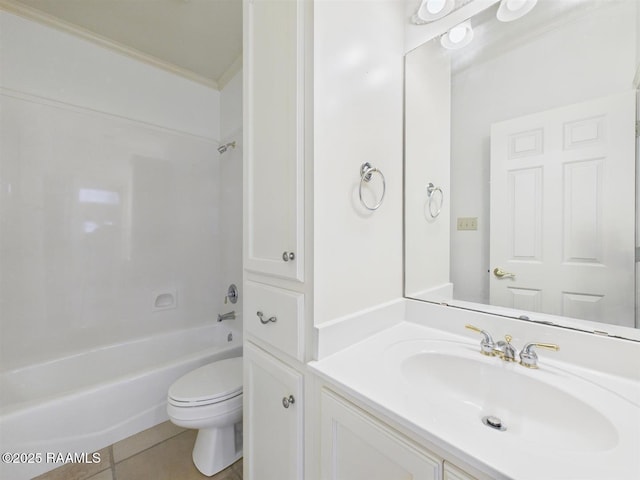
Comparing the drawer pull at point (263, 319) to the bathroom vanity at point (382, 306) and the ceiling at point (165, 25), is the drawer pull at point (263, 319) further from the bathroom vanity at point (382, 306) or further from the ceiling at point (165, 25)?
the ceiling at point (165, 25)

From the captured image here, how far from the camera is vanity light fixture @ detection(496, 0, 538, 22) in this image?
0.90m

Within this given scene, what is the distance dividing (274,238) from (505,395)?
85cm

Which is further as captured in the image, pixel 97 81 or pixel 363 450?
pixel 97 81

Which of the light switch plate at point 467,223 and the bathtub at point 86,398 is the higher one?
the light switch plate at point 467,223

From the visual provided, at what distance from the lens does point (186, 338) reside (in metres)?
2.23

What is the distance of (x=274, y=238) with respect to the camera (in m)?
0.91

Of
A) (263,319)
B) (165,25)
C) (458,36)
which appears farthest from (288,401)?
(165,25)

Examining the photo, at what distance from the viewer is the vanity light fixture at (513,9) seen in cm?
90

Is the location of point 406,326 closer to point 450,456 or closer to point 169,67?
point 450,456

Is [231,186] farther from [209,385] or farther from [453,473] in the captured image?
[453,473]

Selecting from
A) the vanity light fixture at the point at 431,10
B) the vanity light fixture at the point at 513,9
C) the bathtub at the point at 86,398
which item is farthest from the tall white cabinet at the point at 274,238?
the bathtub at the point at 86,398

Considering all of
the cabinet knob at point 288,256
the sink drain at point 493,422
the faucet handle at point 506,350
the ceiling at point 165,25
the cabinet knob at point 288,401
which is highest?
the ceiling at point 165,25

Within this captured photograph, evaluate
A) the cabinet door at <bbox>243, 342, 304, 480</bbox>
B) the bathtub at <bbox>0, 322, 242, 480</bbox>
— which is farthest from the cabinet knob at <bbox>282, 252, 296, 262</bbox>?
the bathtub at <bbox>0, 322, 242, 480</bbox>

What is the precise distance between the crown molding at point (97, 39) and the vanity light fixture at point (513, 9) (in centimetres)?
188
